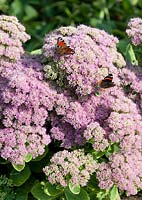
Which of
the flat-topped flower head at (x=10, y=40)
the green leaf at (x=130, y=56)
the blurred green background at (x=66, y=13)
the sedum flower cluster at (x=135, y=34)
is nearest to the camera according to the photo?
the flat-topped flower head at (x=10, y=40)

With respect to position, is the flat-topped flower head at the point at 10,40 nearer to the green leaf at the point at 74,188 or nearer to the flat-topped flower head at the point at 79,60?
the flat-topped flower head at the point at 79,60

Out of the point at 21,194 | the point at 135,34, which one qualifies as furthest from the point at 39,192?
the point at 135,34

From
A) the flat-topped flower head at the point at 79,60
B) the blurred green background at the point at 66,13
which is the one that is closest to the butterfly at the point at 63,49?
the flat-topped flower head at the point at 79,60

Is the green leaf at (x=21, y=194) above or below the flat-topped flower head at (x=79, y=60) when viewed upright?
below

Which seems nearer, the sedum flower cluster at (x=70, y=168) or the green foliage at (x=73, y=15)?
the sedum flower cluster at (x=70, y=168)

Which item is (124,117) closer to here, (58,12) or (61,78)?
(61,78)

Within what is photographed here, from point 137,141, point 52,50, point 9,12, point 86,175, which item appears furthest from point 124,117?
point 9,12

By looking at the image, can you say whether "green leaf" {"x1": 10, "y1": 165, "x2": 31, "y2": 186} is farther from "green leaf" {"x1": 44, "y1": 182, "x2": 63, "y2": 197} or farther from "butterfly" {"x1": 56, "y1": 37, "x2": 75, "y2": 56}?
"butterfly" {"x1": 56, "y1": 37, "x2": 75, "y2": 56}
